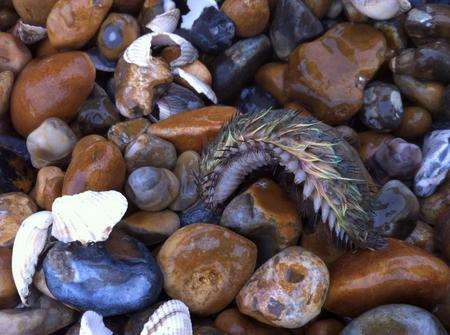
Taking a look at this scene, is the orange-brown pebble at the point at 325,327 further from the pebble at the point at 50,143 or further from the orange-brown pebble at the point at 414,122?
the pebble at the point at 50,143

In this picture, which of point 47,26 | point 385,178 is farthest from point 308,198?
point 47,26

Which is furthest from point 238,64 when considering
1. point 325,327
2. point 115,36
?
point 325,327

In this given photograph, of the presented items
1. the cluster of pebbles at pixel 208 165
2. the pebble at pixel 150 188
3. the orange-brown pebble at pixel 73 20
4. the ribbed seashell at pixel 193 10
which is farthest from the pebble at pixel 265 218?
the orange-brown pebble at pixel 73 20

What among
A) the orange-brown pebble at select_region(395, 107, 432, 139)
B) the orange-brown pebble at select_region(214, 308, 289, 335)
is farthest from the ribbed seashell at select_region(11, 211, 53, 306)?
the orange-brown pebble at select_region(395, 107, 432, 139)

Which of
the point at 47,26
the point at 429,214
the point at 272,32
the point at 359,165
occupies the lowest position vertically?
the point at 429,214

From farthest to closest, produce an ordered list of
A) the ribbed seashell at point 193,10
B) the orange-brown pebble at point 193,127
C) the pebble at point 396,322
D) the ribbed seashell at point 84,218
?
the ribbed seashell at point 193,10 → the orange-brown pebble at point 193,127 → the ribbed seashell at point 84,218 → the pebble at point 396,322

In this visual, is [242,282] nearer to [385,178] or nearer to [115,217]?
[115,217]

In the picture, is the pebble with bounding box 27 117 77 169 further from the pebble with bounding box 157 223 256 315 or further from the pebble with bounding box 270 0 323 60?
the pebble with bounding box 270 0 323 60
